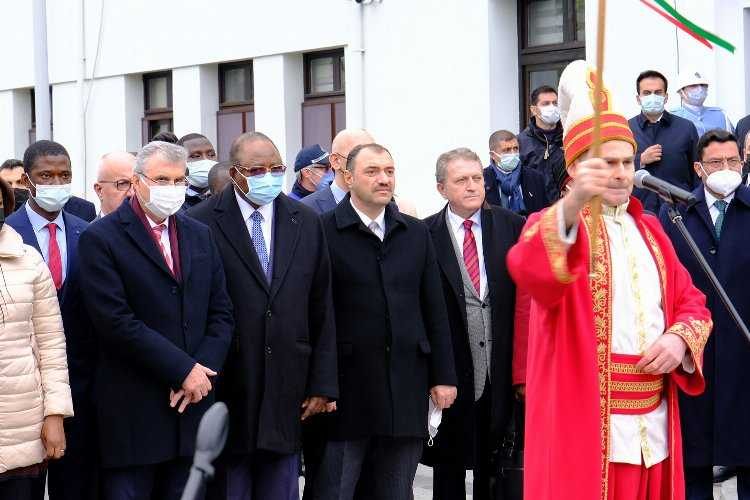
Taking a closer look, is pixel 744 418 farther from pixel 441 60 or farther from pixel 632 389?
pixel 441 60

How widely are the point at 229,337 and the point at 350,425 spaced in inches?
32.8

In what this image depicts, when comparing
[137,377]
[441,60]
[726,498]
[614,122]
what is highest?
[441,60]

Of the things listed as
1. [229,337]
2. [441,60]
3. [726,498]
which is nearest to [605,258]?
[229,337]

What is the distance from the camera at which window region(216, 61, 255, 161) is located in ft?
62.8

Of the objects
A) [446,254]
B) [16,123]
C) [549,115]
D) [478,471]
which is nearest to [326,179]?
[549,115]

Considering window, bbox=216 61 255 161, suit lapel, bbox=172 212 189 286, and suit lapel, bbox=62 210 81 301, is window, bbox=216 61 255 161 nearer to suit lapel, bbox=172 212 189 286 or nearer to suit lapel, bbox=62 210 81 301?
suit lapel, bbox=62 210 81 301

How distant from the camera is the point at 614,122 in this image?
18.6 feet

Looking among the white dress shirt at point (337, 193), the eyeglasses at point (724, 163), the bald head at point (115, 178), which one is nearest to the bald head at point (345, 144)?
the white dress shirt at point (337, 193)

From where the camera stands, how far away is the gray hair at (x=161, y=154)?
23.3 feet

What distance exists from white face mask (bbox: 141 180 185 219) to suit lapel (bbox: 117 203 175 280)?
0.30 feet

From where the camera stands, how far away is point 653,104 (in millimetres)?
11008

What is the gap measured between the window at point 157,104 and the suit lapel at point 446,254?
13056 millimetres

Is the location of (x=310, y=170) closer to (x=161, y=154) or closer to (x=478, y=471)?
(x=478, y=471)

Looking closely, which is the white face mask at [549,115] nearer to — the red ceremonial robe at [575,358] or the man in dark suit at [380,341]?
the man in dark suit at [380,341]
